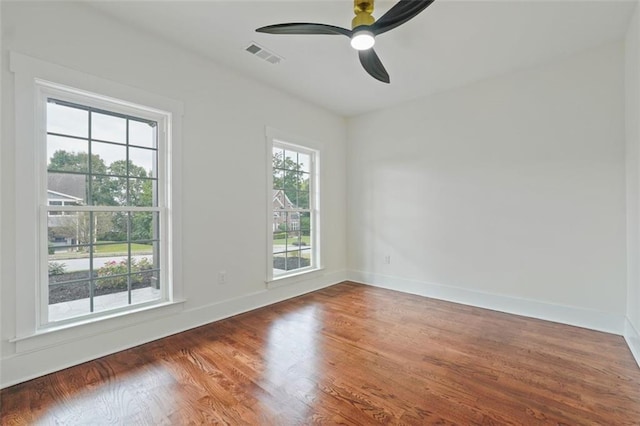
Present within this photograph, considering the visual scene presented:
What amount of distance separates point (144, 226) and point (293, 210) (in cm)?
195

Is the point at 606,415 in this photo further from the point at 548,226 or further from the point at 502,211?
the point at 502,211

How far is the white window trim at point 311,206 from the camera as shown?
12.0 ft

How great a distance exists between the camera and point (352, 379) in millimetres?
1998

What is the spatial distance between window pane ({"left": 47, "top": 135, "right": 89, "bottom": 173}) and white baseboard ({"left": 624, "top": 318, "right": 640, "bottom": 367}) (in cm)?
465

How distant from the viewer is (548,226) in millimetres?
3102

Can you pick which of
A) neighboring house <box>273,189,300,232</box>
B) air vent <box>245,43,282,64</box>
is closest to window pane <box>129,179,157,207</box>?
neighboring house <box>273,189,300,232</box>

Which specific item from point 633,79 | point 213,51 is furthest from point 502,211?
point 213,51

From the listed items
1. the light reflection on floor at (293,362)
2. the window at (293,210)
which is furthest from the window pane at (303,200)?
the light reflection on floor at (293,362)

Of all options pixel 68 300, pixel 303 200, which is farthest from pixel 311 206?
pixel 68 300

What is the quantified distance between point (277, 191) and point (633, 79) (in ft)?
12.1

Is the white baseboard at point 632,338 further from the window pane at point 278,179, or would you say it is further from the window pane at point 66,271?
the window pane at point 66,271

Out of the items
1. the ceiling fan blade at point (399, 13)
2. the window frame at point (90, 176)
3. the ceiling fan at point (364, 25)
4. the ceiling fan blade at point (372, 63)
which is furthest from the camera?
the ceiling fan blade at point (372, 63)

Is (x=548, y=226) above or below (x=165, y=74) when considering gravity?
below

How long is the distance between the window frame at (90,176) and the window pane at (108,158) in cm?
11
